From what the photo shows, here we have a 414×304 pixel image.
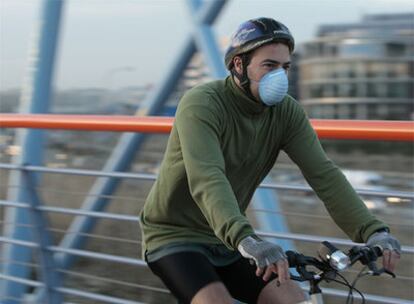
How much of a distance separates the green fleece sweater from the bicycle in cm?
25

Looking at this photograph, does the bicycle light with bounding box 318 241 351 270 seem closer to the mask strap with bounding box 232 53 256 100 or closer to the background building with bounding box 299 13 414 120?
the mask strap with bounding box 232 53 256 100

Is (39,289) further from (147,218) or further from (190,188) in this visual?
(190,188)

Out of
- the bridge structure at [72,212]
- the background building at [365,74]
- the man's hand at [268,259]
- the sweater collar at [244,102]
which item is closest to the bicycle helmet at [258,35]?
the sweater collar at [244,102]

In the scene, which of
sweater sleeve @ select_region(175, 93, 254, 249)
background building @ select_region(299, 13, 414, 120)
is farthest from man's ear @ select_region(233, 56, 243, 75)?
background building @ select_region(299, 13, 414, 120)

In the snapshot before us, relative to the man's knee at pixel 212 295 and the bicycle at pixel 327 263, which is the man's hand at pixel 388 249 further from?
the man's knee at pixel 212 295

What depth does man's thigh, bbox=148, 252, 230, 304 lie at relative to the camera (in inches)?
94.2

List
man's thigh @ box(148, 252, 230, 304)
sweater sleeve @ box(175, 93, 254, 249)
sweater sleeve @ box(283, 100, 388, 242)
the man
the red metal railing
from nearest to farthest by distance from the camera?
sweater sleeve @ box(175, 93, 254, 249) → the man → man's thigh @ box(148, 252, 230, 304) → sweater sleeve @ box(283, 100, 388, 242) → the red metal railing

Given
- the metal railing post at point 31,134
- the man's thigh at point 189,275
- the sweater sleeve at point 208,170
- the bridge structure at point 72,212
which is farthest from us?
the metal railing post at point 31,134

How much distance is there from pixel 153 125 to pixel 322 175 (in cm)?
128

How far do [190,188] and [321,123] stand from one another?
1.09 meters

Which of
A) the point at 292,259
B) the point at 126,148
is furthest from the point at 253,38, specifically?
the point at 126,148

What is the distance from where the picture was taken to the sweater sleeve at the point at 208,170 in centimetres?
218

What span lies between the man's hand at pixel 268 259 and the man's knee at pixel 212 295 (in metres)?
0.35

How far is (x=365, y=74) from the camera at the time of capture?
44156 millimetres
